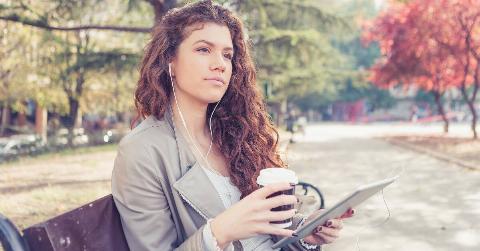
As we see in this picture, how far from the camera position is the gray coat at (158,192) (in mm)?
1792

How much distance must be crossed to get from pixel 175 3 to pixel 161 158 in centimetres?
748

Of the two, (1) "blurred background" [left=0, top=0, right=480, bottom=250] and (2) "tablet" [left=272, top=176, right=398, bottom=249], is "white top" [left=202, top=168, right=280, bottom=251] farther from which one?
(1) "blurred background" [left=0, top=0, right=480, bottom=250]

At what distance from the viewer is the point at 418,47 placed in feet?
66.4

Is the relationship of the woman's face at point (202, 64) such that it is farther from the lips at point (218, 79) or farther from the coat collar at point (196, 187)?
the coat collar at point (196, 187)

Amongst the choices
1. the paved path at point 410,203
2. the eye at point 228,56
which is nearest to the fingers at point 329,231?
the eye at point 228,56

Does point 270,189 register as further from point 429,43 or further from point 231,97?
point 429,43

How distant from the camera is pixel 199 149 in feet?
7.12

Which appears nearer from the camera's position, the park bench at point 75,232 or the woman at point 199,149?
the park bench at point 75,232

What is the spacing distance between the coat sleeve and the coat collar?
86 mm

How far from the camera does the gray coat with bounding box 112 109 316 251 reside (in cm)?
179

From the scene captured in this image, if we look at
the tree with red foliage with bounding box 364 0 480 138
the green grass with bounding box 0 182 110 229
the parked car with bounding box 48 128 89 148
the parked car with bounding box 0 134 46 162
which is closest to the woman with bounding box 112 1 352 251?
the green grass with bounding box 0 182 110 229

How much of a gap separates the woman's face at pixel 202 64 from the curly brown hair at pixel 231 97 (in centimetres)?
3

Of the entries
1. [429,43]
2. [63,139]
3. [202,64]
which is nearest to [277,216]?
[202,64]

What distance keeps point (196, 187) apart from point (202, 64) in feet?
1.66
